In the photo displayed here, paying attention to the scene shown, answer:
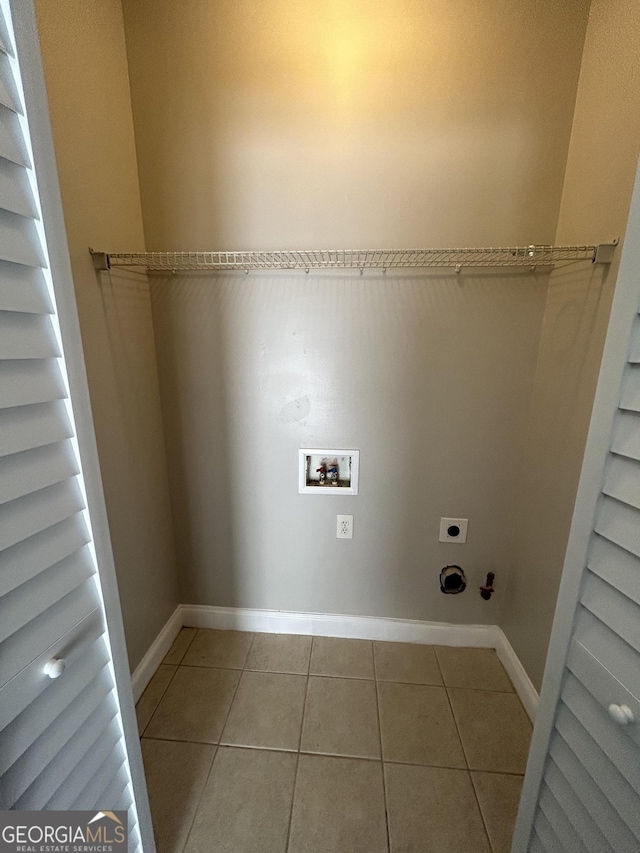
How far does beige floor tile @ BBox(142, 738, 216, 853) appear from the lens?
97cm

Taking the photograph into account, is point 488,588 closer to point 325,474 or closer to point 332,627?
point 332,627

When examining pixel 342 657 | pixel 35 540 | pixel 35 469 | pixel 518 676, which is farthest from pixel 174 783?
pixel 518 676

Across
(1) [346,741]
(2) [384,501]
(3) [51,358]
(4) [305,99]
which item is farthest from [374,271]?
(1) [346,741]

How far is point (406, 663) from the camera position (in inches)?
59.7

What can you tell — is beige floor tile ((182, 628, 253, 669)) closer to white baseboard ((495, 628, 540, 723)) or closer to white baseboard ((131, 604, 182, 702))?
white baseboard ((131, 604, 182, 702))

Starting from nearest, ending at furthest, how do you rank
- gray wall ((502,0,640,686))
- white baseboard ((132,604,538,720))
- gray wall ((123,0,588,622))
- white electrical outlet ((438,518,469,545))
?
gray wall ((502,0,640,686)), gray wall ((123,0,588,622)), white electrical outlet ((438,518,469,545)), white baseboard ((132,604,538,720))

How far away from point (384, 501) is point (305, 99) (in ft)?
4.96

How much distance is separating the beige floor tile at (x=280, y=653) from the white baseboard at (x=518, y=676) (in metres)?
0.86

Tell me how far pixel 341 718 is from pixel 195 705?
0.56 metres

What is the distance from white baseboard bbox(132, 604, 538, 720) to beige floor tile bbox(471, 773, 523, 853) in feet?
1.47

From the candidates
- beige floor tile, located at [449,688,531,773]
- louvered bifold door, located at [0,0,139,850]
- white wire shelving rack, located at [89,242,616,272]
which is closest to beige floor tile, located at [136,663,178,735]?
louvered bifold door, located at [0,0,139,850]

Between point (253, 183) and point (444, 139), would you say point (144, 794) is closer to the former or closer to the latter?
point (253, 183)

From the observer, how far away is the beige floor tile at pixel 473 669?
4.67ft

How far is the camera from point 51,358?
57 centimetres
